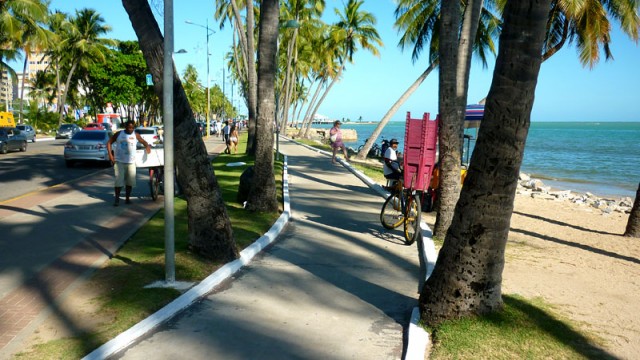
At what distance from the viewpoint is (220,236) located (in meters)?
6.98

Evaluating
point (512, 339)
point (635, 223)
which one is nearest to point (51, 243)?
point (512, 339)

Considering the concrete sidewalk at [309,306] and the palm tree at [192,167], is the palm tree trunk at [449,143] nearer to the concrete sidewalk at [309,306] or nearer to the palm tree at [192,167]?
the concrete sidewalk at [309,306]

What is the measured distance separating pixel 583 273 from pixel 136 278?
239 inches

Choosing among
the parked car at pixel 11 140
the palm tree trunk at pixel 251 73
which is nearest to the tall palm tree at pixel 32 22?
the parked car at pixel 11 140

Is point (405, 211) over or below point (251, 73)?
below

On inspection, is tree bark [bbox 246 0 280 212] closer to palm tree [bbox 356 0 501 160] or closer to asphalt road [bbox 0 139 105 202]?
asphalt road [bbox 0 139 105 202]

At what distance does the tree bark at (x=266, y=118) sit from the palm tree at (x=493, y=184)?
5910mm

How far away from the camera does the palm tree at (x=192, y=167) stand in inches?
255

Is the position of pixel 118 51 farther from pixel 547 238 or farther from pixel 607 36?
pixel 547 238

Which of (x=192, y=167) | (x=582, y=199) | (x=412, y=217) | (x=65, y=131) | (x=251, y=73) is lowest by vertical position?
(x=582, y=199)

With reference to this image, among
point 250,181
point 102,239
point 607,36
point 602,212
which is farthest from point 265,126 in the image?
point 607,36

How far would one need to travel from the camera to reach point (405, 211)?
350 inches

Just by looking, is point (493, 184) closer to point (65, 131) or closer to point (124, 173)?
point (124, 173)

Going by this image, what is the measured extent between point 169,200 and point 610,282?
587cm
